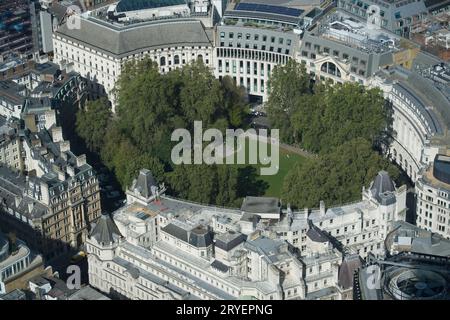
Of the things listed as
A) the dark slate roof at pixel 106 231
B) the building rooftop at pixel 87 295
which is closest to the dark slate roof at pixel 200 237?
the dark slate roof at pixel 106 231

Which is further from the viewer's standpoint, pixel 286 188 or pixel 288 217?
pixel 286 188

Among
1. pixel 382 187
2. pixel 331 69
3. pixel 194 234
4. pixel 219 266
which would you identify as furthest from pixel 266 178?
pixel 219 266

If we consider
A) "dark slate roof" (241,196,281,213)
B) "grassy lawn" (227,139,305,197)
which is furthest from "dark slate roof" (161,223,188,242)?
"grassy lawn" (227,139,305,197)

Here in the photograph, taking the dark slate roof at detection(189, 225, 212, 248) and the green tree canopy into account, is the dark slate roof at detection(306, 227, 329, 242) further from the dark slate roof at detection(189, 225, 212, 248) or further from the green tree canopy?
the green tree canopy

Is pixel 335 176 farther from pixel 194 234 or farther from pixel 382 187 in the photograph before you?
pixel 194 234
